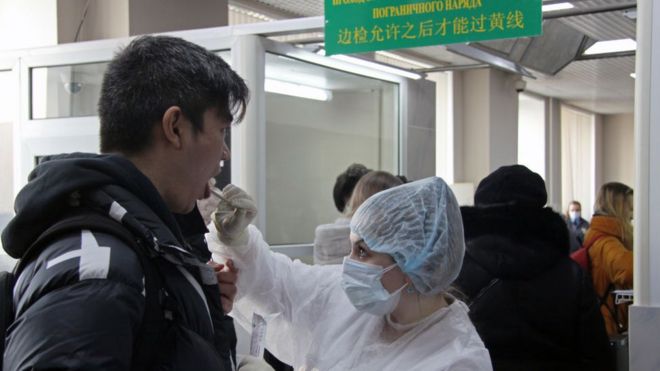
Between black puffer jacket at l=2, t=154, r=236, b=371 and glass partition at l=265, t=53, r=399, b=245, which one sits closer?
black puffer jacket at l=2, t=154, r=236, b=371

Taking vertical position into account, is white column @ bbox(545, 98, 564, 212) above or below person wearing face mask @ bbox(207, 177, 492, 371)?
above

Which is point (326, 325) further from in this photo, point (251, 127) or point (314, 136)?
point (314, 136)

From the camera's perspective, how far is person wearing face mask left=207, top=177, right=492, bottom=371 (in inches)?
76.0

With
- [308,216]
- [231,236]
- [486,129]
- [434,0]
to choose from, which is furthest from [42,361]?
[486,129]

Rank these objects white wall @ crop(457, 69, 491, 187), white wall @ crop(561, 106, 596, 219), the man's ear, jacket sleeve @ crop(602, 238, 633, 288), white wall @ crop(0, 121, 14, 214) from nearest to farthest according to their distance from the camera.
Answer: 1. the man's ear
2. jacket sleeve @ crop(602, 238, 633, 288)
3. white wall @ crop(0, 121, 14, 214)
4. white wall @ crop(457, 69, 491, 187)
5. white wall @ crop(561, 106, 596, 219)

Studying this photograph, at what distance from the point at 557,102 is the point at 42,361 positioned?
1335 centimetres

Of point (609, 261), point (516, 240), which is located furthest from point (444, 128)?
point (516, 240)

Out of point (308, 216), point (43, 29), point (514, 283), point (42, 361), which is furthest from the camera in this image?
point (43, 29)

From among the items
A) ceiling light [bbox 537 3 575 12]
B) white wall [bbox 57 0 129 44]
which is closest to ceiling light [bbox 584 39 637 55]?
ceiling light [bbox 537 3 575 12]

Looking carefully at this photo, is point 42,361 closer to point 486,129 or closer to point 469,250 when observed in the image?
point 469,250

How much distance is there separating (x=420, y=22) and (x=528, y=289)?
3.97 ft

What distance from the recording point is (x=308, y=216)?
4098mm

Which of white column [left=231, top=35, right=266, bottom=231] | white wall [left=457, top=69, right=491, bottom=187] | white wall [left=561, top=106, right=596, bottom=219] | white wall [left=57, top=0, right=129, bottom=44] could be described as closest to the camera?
white column [left=231, top=35, right=266, bottom=231]

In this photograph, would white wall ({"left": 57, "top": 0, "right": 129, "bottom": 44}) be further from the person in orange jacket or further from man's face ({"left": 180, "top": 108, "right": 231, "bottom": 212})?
man's face ({"left": 180, "top": 108, "right": 231, "bottom": 212})
